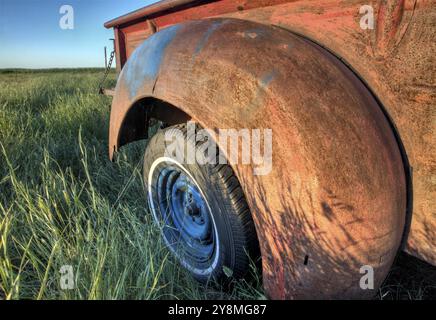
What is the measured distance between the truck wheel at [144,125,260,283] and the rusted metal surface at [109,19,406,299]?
0.18 metres

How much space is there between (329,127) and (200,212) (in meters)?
0.87

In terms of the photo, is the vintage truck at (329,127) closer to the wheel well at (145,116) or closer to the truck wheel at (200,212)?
the truck wheel at (200,212)

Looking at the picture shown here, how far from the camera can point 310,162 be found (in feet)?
3.27

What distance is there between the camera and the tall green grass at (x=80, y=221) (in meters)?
1.40

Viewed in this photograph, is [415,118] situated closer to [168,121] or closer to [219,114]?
[219,114]

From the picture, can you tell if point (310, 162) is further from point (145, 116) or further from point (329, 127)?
point (145, 116)

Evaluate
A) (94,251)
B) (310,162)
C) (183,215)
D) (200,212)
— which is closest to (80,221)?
(94,251)

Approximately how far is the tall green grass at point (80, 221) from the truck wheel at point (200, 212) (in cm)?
9

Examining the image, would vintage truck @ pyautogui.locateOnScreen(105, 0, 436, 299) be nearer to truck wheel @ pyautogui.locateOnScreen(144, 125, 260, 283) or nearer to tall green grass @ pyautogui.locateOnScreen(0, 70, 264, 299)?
truck wheel @ pyautogui.locateOnScreen(144, 125, 260, 283)

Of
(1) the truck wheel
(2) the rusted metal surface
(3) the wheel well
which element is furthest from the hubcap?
Answer: (2) the rusted metal surface

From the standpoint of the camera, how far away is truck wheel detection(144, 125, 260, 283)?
132 centimetres

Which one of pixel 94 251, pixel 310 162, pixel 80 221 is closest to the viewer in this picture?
pixel 310 162

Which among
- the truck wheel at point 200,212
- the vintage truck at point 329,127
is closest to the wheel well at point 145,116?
the truck wheel at point 200,212
